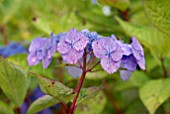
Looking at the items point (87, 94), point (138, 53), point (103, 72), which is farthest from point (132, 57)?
point (103, 72)

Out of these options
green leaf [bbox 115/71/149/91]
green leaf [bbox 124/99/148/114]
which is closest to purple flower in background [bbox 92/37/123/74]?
green leaf [bbox 115/71/149/91]

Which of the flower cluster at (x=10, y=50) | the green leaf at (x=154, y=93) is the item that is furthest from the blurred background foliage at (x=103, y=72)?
the flower cluster at (x=10, y=50)

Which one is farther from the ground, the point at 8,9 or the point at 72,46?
the point at 72,46

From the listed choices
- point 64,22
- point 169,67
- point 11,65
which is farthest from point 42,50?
point 169,67

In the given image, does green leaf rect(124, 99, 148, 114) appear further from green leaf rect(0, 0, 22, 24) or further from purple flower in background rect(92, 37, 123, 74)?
green leaf rect(0, 0, 22, 24)

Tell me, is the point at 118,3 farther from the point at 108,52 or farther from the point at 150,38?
the point at 108,52

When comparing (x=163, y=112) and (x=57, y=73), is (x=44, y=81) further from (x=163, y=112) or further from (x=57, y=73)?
(x=163, y=112)

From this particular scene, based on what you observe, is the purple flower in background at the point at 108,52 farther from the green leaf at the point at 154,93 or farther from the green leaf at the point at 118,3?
the green leaf at the point at 118,3
